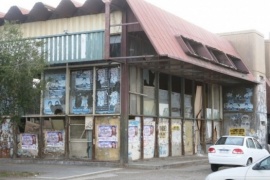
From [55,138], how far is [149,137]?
4625 mm

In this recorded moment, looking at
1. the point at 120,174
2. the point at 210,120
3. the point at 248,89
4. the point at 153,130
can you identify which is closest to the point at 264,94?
the point at 248,89

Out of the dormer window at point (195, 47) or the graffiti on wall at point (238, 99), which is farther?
the graffiti on wall at point (238, 99)

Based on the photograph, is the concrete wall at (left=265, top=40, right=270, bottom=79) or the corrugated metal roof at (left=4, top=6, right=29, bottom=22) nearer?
the corrugated metal roof at (left=4, top=6, right=29, bottom=22)

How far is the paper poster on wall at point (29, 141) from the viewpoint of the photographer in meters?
22.3

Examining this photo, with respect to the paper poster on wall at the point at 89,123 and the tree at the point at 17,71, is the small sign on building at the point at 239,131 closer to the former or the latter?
the paper poster on wall at the point at 89,123

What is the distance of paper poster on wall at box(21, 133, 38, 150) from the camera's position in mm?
22312

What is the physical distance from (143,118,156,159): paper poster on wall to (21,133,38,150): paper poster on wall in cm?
542

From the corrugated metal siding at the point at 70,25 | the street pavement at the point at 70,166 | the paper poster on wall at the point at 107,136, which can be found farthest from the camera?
the corrugated metal siding at the point at 70,25

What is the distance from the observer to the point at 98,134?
21000 mm

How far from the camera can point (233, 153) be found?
673 inches

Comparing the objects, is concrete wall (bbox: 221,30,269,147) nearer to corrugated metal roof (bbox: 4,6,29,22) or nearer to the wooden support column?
the wooden support column

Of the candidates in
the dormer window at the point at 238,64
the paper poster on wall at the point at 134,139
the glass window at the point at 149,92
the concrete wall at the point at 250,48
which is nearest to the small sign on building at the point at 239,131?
the concrete wall at the point at 250,48

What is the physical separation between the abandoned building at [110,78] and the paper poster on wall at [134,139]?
0.15 ft

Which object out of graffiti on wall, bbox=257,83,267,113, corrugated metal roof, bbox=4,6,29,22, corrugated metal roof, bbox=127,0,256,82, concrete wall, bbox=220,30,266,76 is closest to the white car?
corrugated metal roof, bbox=127,0,256,82
